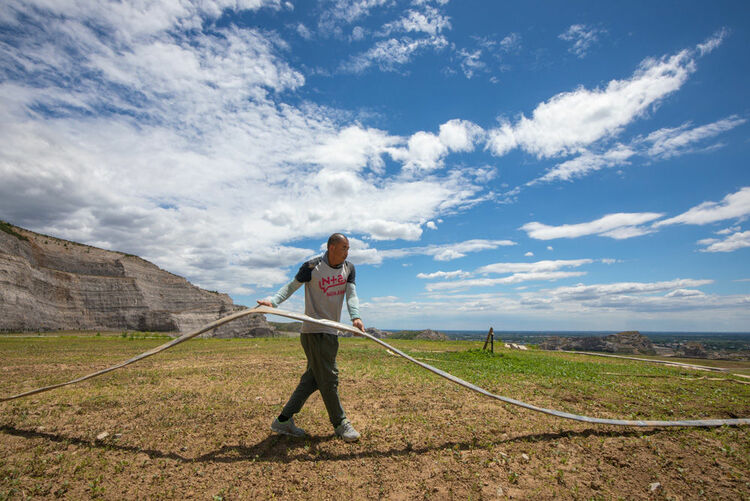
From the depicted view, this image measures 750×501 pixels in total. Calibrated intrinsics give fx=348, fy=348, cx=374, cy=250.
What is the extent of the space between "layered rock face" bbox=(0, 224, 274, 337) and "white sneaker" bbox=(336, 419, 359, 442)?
34.2 meters

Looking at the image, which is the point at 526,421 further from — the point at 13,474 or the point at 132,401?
the point at 132,401

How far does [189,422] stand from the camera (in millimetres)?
5652

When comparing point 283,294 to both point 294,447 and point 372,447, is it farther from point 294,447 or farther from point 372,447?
→ point 372,447

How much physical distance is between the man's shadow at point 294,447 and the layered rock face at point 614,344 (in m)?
34.8

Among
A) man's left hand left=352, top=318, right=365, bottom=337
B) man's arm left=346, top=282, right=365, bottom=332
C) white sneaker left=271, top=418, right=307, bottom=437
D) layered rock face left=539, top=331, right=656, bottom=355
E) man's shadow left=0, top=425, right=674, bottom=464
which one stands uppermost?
man's arm left=346, top=282, right=365, bottom=332

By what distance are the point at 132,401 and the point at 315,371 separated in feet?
15.2

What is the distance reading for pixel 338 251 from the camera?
4875 mm

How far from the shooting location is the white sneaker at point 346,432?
4.84 metres

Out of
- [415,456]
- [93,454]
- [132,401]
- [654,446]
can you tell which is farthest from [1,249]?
[654,446]

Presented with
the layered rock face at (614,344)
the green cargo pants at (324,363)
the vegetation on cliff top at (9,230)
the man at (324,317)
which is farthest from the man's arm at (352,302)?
the vegetation on cliff top at (9,230)

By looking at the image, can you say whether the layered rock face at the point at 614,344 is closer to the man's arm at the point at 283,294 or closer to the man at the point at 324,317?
the man at the point at 324,317

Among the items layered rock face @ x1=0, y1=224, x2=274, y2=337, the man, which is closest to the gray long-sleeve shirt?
the man

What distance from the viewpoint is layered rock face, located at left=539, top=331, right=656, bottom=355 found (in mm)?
34844

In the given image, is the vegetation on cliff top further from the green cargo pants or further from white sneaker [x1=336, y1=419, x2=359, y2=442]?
white sneaker [x1=336, y1=419, x2=359, y2=442]
